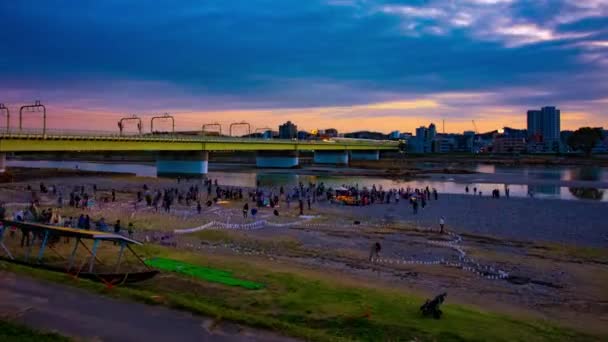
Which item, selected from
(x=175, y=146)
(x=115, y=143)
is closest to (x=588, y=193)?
(x=175, y=146)

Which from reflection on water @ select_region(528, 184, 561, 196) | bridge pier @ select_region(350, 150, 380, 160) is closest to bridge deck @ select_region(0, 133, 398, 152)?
reflection on water @ select_region(528, 184, 561, 196)

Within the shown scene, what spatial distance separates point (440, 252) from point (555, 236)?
9193 millimetres

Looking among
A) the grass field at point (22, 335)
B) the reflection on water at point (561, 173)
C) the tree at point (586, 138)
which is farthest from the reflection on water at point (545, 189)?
the tree at point (586, 138)

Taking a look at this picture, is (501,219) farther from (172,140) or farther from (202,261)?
(172,140)

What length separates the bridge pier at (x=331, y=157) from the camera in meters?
135

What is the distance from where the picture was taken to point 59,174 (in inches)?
2955

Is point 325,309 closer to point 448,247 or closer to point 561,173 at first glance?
point 448,247

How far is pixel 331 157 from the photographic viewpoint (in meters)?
137

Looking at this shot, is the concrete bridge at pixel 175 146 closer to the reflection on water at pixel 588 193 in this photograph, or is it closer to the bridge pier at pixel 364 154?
the bridge pier at pixel 364 154

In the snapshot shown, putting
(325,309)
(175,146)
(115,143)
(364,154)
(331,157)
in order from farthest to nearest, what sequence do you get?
(364,154) → (331,157) → (175,146) → (115,143) → (325,309)

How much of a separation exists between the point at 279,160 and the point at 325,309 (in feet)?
321

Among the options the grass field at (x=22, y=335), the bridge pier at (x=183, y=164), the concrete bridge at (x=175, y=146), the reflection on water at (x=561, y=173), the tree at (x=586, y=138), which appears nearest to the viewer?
the grass field at (x=22, y=335)

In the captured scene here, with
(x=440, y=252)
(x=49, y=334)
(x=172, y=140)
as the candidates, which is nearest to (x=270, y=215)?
(x=440, y=252)

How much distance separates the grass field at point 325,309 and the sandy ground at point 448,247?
173 cm
